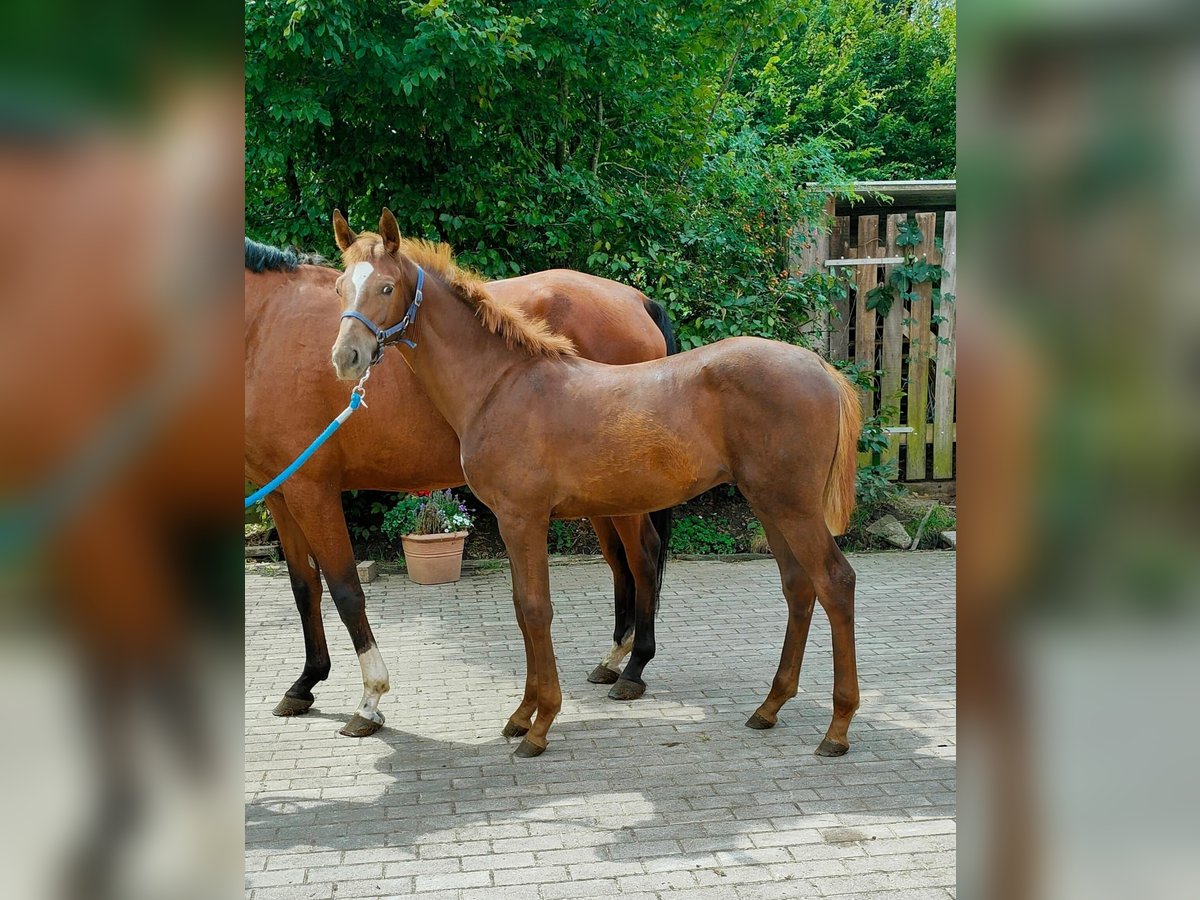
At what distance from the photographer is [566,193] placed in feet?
25.3

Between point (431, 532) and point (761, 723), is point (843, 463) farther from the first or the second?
point (431, 532)

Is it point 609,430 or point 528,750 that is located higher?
point 609,430

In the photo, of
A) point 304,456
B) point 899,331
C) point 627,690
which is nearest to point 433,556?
point 627,690

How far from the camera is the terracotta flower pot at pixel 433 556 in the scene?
7.21m

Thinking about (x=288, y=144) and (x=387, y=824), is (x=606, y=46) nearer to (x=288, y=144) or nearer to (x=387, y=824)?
(x=288, y=144)

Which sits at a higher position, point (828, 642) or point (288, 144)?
point (288, 144)

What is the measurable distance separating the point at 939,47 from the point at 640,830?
14951 millimetres

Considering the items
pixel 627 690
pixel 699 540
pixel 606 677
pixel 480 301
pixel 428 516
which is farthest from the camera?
pixel 699 540

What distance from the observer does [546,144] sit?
789 cm

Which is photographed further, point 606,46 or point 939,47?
point 939,47

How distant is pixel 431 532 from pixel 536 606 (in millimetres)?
3635
